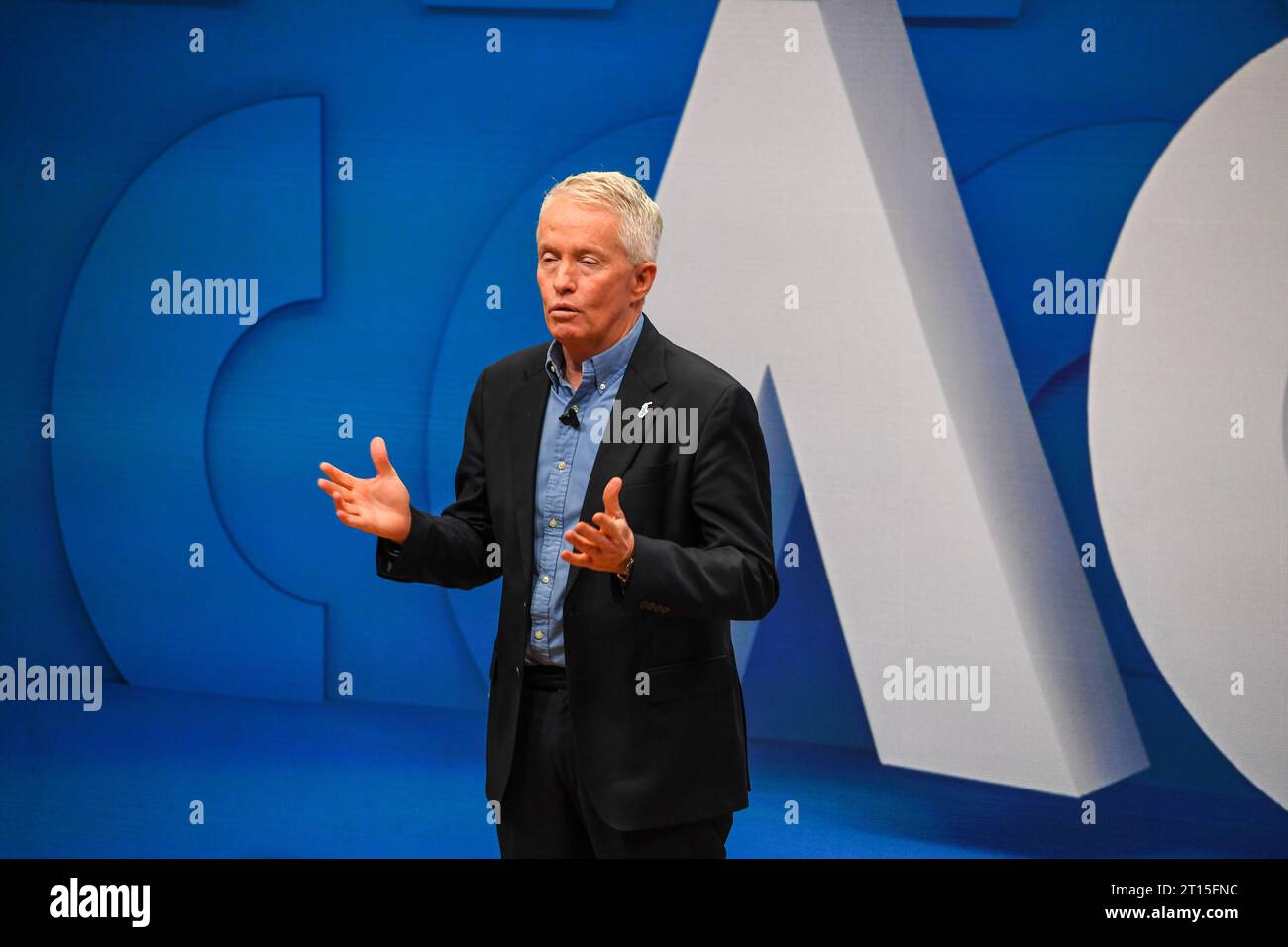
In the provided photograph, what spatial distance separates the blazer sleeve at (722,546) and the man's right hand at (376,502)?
0.44 meters

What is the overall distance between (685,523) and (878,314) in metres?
1.81

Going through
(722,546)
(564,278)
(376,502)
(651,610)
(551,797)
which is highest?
(564,278)

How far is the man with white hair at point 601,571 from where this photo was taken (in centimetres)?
240

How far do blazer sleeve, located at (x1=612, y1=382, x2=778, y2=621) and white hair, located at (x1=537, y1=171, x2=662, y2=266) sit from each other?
1.07ft

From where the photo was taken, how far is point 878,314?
13.3 feet

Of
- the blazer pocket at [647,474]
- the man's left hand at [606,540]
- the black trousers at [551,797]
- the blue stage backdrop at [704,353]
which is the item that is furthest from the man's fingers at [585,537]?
the blue stage backdrop at [704,353]

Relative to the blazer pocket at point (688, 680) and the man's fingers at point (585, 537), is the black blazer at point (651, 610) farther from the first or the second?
the man's fingers at point (585, 537)

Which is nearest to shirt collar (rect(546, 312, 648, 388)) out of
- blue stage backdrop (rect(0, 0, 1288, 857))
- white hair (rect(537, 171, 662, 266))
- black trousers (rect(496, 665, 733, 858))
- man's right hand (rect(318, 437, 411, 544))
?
white hair (rect(537, 171, 662, 266))

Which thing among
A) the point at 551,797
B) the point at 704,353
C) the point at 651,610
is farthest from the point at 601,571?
the point at 704,353

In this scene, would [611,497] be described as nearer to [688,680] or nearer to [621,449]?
[621,449]

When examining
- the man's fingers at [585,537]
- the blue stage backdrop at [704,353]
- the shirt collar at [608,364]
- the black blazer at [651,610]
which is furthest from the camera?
the blue stage backdrop at [704,353]

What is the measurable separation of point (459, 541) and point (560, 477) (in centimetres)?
24

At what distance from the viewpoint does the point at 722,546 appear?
2.37 meters

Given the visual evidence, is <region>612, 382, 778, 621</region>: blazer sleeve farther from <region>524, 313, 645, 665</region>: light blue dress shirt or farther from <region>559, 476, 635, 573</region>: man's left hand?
<region>524, 313, 645, 665</region>: light blue dress shirt
